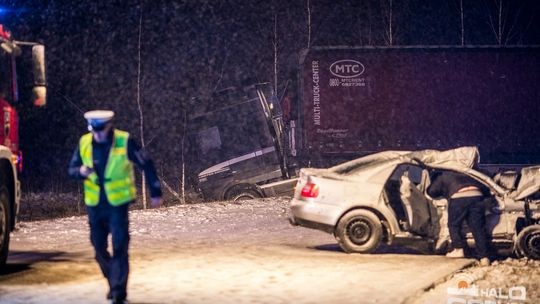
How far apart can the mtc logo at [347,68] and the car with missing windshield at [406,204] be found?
31.0 ft

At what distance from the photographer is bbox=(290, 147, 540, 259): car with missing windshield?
1145 cm

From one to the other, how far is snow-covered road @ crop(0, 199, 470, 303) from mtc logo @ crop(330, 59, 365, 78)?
6.38 metres

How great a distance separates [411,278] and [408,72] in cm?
1287

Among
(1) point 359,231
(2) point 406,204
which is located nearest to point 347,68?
(1) point 359,231

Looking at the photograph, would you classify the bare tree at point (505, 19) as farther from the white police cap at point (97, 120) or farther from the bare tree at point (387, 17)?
the white police cap at point (97, 120)

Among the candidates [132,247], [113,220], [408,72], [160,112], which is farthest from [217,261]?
[160,112]

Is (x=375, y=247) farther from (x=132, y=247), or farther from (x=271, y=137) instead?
(x=271, y=137)

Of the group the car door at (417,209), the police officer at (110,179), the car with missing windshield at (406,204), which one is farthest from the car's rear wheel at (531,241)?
the police officer at (110,179)

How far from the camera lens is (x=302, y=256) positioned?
11.8 meters

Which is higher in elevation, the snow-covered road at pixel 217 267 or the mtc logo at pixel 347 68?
the mtc logo at pixel 347 68

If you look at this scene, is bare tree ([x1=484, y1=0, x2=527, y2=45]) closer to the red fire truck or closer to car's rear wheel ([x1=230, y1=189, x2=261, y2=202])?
car's rear wheel ([x1=230, y1=189, x2=261, y2=202])

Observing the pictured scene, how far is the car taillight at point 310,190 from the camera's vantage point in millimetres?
12125

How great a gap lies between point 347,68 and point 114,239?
14.7 m

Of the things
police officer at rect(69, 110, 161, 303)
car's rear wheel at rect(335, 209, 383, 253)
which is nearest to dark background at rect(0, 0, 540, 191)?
→ car's rear wheel at rect(335, 209, 383, 253)
